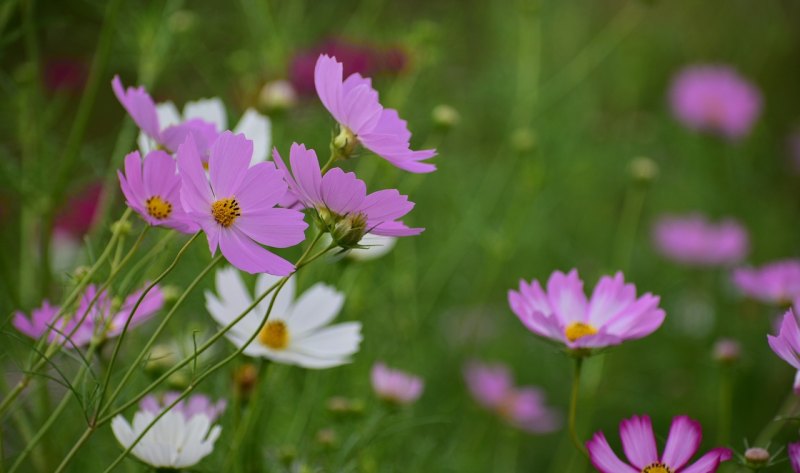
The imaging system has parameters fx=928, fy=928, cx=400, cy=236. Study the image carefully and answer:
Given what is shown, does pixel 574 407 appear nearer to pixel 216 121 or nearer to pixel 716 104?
pixel 216 121

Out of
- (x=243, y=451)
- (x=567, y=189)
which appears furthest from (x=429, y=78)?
(x=243, y=451)

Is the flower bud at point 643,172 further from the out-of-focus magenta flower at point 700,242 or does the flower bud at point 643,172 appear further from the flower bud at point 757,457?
the flower bud at point 757,457

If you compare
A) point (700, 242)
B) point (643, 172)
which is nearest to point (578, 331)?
point (643, 172)

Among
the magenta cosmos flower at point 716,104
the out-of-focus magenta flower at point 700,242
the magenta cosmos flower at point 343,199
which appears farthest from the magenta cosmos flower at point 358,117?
the magenta cosmos flower at point 716,104

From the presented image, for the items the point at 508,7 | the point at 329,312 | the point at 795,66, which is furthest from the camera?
the point at 795,66

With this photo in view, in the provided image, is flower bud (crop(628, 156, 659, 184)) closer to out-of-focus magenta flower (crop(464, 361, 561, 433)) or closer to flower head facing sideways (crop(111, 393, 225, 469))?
out-of-focus magenta flower (crop(464, 361, 561, 433))

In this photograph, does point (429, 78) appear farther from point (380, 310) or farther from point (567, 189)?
point (567, 189)
